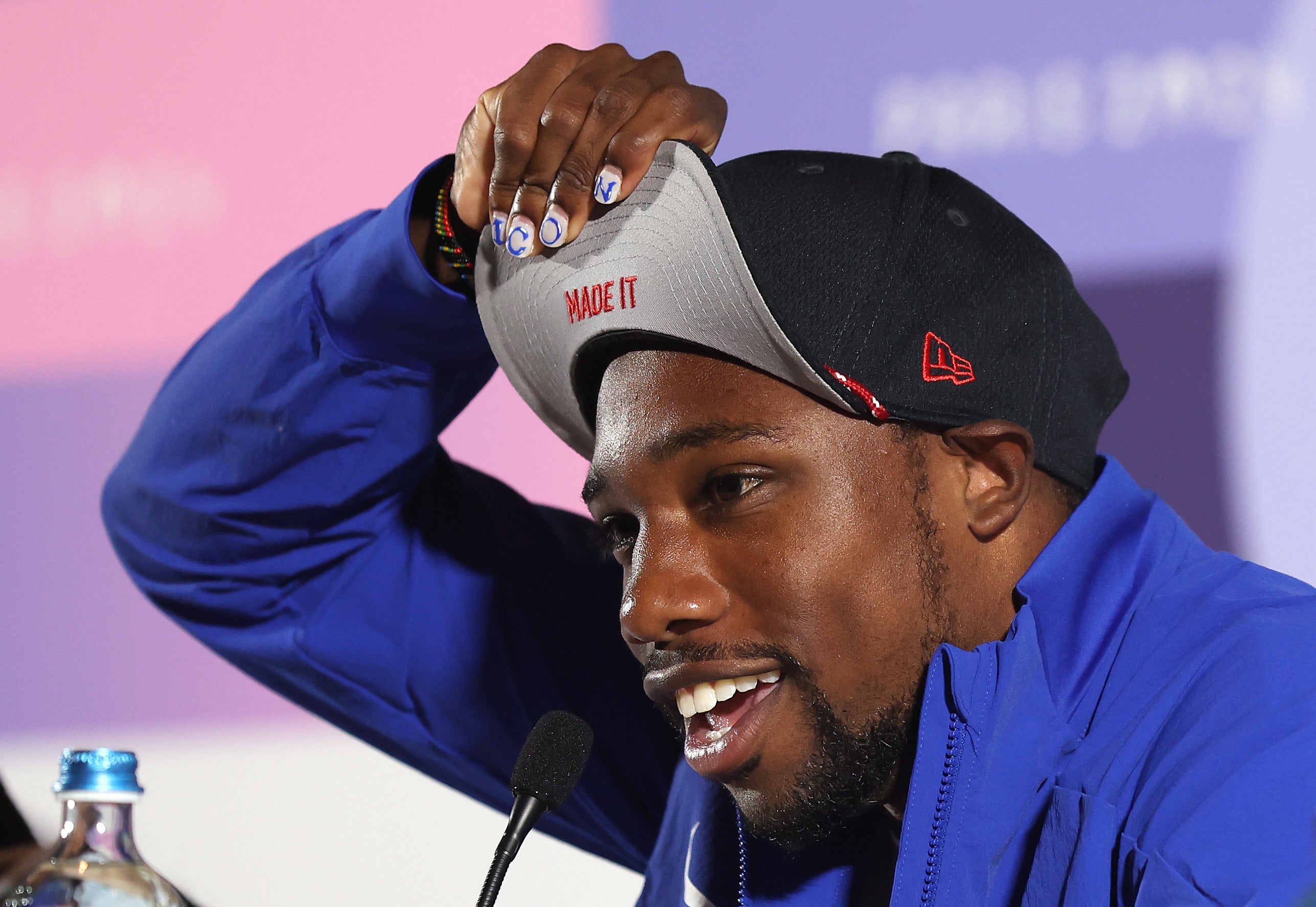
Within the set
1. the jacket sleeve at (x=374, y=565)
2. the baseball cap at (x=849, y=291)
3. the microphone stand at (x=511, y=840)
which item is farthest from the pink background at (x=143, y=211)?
the microphone stand at (x=511, y=840)

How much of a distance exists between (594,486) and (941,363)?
261 millimetres

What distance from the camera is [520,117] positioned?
988mm

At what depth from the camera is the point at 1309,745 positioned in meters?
0.75

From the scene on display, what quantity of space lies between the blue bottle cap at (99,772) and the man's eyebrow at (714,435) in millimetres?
396

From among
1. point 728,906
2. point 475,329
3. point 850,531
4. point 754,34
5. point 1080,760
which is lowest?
point 728,906

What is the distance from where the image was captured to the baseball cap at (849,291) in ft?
2.96

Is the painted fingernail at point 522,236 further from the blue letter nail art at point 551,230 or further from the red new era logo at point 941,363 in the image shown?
the red new era logo at point 941,363

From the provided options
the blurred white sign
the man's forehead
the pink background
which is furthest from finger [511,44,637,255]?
the pink background

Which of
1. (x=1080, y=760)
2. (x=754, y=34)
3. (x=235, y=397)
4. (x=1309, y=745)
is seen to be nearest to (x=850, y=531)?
(x=1080, y=760)

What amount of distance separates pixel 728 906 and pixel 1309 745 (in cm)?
51

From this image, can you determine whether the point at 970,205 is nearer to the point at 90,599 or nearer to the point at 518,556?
the point at 518,556

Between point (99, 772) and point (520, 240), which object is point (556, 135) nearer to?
point (520, 240)

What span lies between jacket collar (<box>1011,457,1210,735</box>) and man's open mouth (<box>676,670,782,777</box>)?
0.59 ft

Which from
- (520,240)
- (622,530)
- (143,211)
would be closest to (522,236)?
(520,240)
